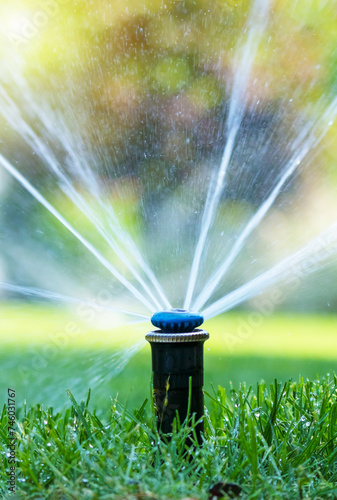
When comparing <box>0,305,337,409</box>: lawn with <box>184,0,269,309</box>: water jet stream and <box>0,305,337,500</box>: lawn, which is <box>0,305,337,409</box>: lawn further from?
<box>184,0,269,309</box>: water jet stream

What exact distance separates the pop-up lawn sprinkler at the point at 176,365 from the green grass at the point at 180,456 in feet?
0.21

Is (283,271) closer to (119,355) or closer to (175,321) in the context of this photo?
(119,355)

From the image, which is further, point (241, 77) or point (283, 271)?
point (241, 77)

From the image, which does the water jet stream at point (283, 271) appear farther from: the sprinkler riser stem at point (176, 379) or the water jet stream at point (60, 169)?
the water jet stream at point (60, 169)

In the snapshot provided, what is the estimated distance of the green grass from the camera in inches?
57.9

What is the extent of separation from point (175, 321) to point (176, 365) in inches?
5.0

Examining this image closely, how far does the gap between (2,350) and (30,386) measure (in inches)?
60.2

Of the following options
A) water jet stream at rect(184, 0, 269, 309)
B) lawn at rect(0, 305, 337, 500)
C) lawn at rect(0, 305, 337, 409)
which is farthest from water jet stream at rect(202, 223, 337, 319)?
water jet stream at rect(184, 0, 269, 309)

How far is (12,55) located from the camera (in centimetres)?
718

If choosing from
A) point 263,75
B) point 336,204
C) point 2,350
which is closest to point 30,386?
point 2,350

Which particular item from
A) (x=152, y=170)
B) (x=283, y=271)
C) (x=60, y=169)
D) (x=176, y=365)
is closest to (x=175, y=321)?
(x=176, y=365)

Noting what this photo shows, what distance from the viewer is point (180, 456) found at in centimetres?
168

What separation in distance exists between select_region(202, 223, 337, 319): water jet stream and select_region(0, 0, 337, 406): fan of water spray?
0.08m

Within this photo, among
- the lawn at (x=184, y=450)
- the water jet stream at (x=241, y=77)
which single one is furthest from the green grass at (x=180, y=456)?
the water jet stream at (x=241, y=77)
